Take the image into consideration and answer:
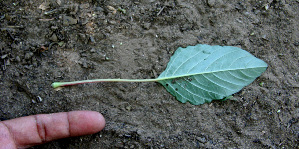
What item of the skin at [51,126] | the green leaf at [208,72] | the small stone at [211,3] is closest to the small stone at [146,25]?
the green leaf at [208,72]

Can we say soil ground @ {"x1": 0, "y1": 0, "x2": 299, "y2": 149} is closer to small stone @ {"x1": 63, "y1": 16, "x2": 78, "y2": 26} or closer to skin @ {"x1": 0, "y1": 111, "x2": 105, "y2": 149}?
small stone @ {"x1": 63, "y1": 16, "x2": 78, "y2": 26}

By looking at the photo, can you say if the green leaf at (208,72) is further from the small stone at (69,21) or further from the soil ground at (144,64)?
the small stone at (69,21)

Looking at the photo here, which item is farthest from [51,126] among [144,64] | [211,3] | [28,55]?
[211,3]

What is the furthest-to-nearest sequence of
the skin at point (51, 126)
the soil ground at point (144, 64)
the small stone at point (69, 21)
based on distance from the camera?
the small stone at point (69, 21) → the soil ground at point (144, 64) → the skin at point (51, 126)

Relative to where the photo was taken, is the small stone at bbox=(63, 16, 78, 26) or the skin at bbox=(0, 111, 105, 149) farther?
the small stone at bbox=(63, 16, 78, 26)

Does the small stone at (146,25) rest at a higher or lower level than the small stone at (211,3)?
lower

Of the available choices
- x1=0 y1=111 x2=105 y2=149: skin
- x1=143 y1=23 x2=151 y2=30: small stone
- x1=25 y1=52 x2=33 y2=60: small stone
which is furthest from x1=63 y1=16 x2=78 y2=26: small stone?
x1=0 y1=111 x2=105 y2=149: skin

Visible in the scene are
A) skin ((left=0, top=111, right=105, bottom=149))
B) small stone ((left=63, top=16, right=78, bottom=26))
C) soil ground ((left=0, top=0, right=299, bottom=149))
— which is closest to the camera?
skin ((left=0, top=111, right=105, bottom=149))
